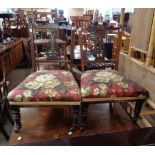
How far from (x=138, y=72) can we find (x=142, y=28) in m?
0.29

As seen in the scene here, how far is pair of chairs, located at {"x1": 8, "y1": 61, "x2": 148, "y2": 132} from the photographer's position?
3.36 ft

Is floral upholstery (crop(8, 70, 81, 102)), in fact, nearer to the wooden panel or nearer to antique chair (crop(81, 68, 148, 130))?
antique chair (crop(81, 68, 148, 130))

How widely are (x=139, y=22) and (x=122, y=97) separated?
1.74 ft

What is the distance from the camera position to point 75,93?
1044 mm

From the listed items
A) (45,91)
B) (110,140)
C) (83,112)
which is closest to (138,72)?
(83,112)

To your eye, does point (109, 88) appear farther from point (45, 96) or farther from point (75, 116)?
point (45, 96)

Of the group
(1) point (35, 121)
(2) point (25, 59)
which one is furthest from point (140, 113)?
(2) point (25, 59)

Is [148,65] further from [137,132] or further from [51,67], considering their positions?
[51,67]

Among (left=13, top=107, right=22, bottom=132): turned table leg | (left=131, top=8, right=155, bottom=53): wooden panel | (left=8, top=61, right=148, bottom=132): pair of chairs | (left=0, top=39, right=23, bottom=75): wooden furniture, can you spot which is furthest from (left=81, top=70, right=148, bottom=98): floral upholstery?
(left=0, top=39, right=23, bottom=75): wooden furniture

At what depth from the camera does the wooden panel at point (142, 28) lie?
105cm

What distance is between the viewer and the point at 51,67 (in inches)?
98.0

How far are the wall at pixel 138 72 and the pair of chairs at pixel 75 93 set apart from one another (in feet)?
0.16

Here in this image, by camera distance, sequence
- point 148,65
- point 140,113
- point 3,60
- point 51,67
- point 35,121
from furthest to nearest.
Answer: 1. point 51,67
2. point 3,60
3. point 35,121
4. point 140,113
5. point 148,65
